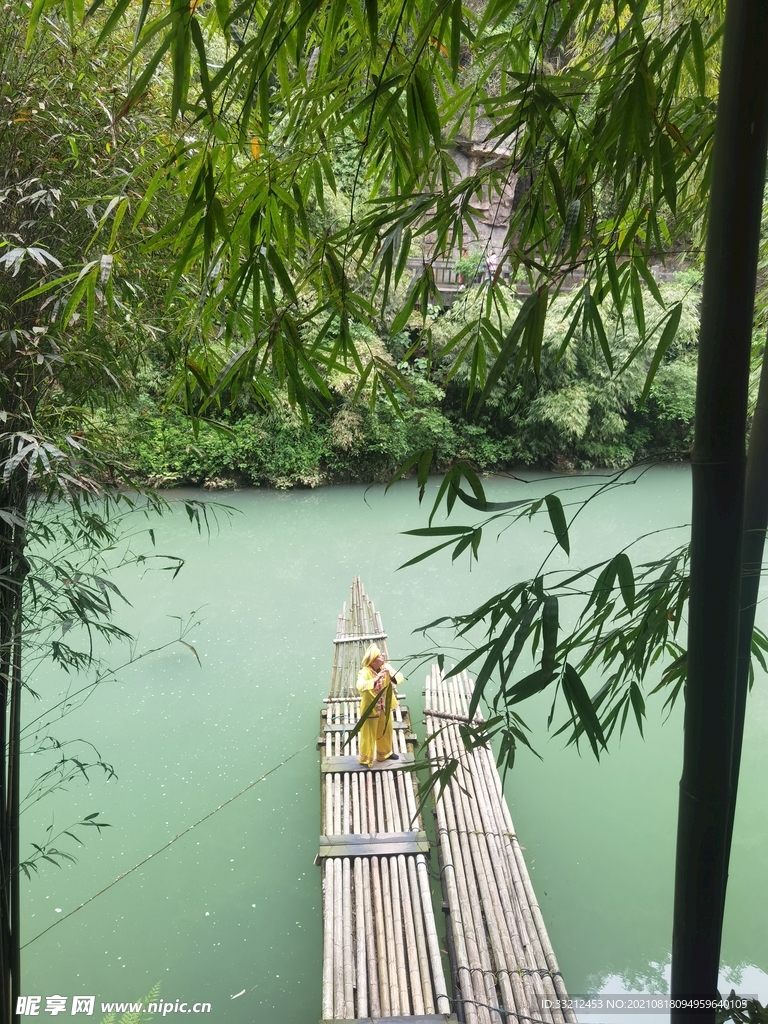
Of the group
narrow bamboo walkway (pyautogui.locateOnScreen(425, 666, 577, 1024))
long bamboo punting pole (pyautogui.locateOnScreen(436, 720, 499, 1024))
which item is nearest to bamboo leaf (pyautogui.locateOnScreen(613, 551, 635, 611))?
narrow bamboo walkway (pyautogui.locateOnScreen(425, 666, 577, 1024))

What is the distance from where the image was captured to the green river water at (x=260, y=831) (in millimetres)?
2289

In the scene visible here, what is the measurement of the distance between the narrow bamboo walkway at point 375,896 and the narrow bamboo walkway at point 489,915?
0.07 metres

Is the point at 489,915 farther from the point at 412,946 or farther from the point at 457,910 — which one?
the point at 412,946

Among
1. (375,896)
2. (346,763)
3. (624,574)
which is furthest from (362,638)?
(624,574)

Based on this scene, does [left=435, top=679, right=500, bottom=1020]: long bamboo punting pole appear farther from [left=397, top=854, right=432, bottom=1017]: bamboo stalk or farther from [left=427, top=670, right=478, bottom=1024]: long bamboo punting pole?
[left=397, top=854, right=432, bottom=1017]: bamboo stalk

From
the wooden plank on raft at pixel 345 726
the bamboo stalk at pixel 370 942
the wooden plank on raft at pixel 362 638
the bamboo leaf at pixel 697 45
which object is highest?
the bamboo leaf at pixel 697 45

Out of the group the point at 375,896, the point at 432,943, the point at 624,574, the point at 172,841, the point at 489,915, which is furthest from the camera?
the point at 172,841

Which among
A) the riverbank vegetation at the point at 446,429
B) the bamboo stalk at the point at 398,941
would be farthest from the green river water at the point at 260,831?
the riverbank vegetation at the point at 446,429

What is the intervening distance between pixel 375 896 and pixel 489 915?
34 centimetres

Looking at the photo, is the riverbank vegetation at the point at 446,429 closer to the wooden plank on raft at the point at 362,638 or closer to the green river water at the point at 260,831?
the green river water at the point at 260,831

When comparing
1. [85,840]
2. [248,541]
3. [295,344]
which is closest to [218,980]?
[85,840]

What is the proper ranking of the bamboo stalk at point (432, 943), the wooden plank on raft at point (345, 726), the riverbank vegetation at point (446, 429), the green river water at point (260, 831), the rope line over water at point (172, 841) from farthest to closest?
the riverbank vegetation at point (446, 429)
the wooden plank on raft at point (345, 726)
the rope line over water at point (172, 841)
the green river water at point (260, 831)
the bamboo stalk at point (432, 943)

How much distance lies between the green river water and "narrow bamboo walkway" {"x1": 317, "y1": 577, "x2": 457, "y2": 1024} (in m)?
0.27

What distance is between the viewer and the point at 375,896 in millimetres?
2207
